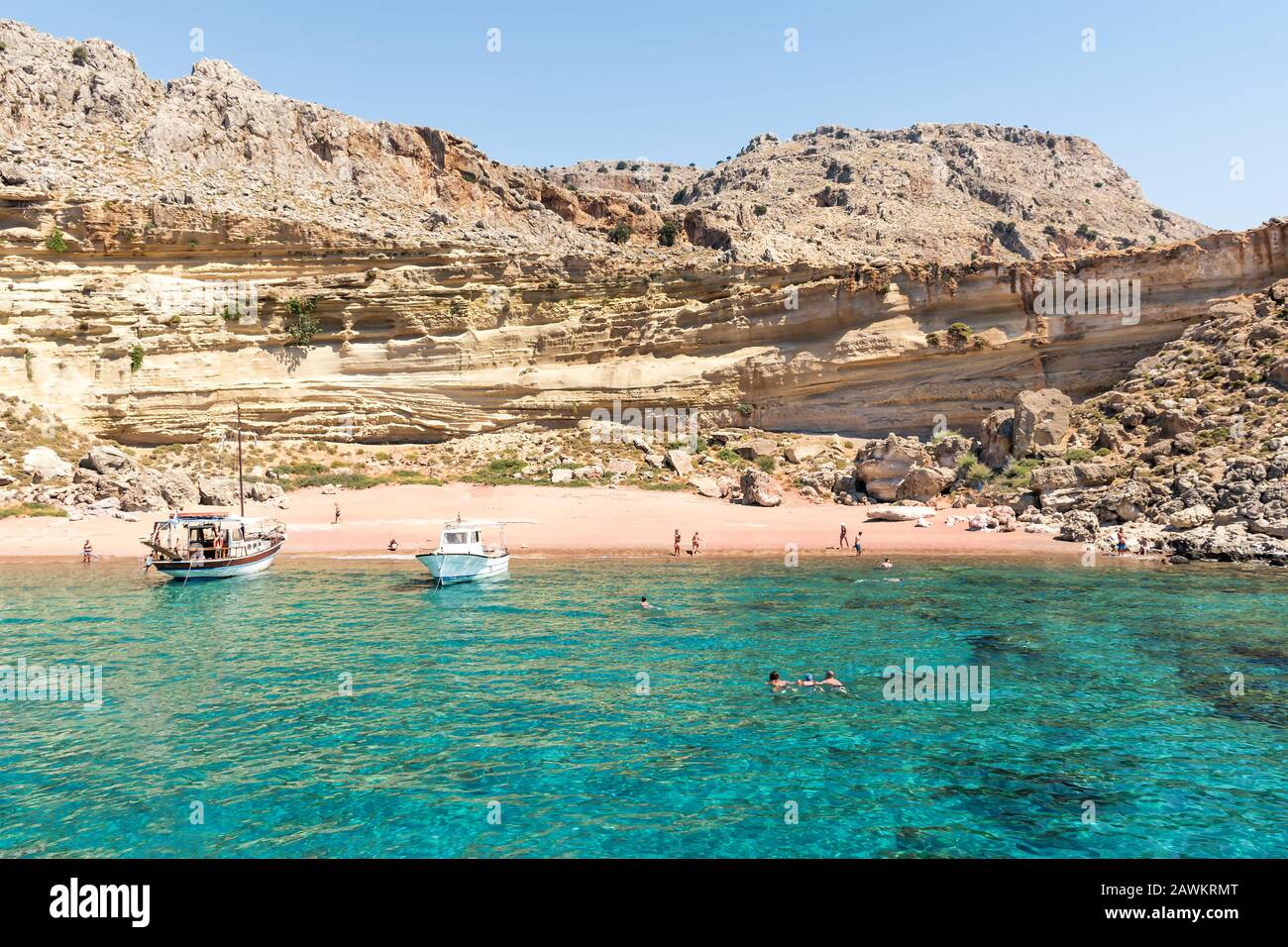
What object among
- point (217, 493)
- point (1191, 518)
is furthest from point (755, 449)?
point (217, 493)

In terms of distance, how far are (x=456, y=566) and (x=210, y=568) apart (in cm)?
833

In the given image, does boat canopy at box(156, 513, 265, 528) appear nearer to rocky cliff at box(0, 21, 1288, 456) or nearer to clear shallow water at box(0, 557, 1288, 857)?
clear shallow water at box(0, 557, 1288, 857)

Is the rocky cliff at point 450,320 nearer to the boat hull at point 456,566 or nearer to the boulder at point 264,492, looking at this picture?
the boulder at point 264,492

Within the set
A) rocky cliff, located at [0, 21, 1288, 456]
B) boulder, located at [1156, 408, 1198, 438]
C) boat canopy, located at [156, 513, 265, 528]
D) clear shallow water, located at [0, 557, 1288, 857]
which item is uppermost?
rocky cliff, located at [0, 21, 1288, 456]

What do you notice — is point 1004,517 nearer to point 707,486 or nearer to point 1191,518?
point 1191,518

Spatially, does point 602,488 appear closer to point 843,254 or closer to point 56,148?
point 56,148

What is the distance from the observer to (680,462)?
44.5 m

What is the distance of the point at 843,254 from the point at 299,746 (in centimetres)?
8576

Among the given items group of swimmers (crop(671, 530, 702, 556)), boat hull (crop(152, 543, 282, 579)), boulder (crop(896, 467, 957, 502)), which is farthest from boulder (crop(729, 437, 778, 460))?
boat hull (crop(152, 543, 282, 579))

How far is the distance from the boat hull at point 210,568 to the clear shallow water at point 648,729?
3445mm

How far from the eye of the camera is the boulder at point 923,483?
3803 cm

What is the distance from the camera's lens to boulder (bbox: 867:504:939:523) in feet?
119

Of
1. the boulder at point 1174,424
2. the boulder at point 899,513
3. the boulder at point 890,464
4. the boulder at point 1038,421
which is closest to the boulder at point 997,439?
the boulder at point 1038,421

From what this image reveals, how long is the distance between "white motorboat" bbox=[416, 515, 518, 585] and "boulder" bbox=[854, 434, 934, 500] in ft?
63.5
